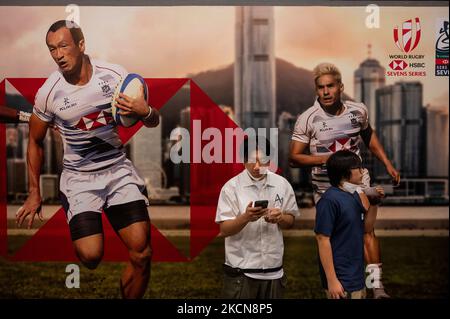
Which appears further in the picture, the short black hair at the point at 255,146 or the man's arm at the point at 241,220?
the short black hair at the point at 255,146

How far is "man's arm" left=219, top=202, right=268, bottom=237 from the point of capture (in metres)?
3.79

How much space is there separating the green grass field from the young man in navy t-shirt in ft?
0.65

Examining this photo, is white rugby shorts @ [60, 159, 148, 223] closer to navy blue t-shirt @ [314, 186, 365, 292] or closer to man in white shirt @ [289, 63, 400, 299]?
man in white shirt @ [289, 63, 400, 299]

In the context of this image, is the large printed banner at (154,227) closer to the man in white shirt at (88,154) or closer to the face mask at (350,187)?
the man in white shirt at (88,154)

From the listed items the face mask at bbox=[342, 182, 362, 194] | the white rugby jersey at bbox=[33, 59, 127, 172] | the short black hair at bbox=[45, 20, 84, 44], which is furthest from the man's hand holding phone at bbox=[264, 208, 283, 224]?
the short black hair at bbox=[45, 20, 84, 44]

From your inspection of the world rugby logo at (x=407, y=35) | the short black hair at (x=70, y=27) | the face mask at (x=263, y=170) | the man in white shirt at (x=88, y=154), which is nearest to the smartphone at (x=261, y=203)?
the face mask at (x=263, y=170)

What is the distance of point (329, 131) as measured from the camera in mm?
3994

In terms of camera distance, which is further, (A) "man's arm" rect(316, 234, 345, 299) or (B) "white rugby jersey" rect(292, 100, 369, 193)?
(B) "white rugby jersey" rect(292, 100, 369, 193)

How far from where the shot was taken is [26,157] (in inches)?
157

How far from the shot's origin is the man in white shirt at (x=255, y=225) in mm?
3842

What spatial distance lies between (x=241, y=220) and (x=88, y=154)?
1020 millimetres

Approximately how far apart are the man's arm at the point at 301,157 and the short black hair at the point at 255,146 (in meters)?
0.13

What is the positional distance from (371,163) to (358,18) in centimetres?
90
